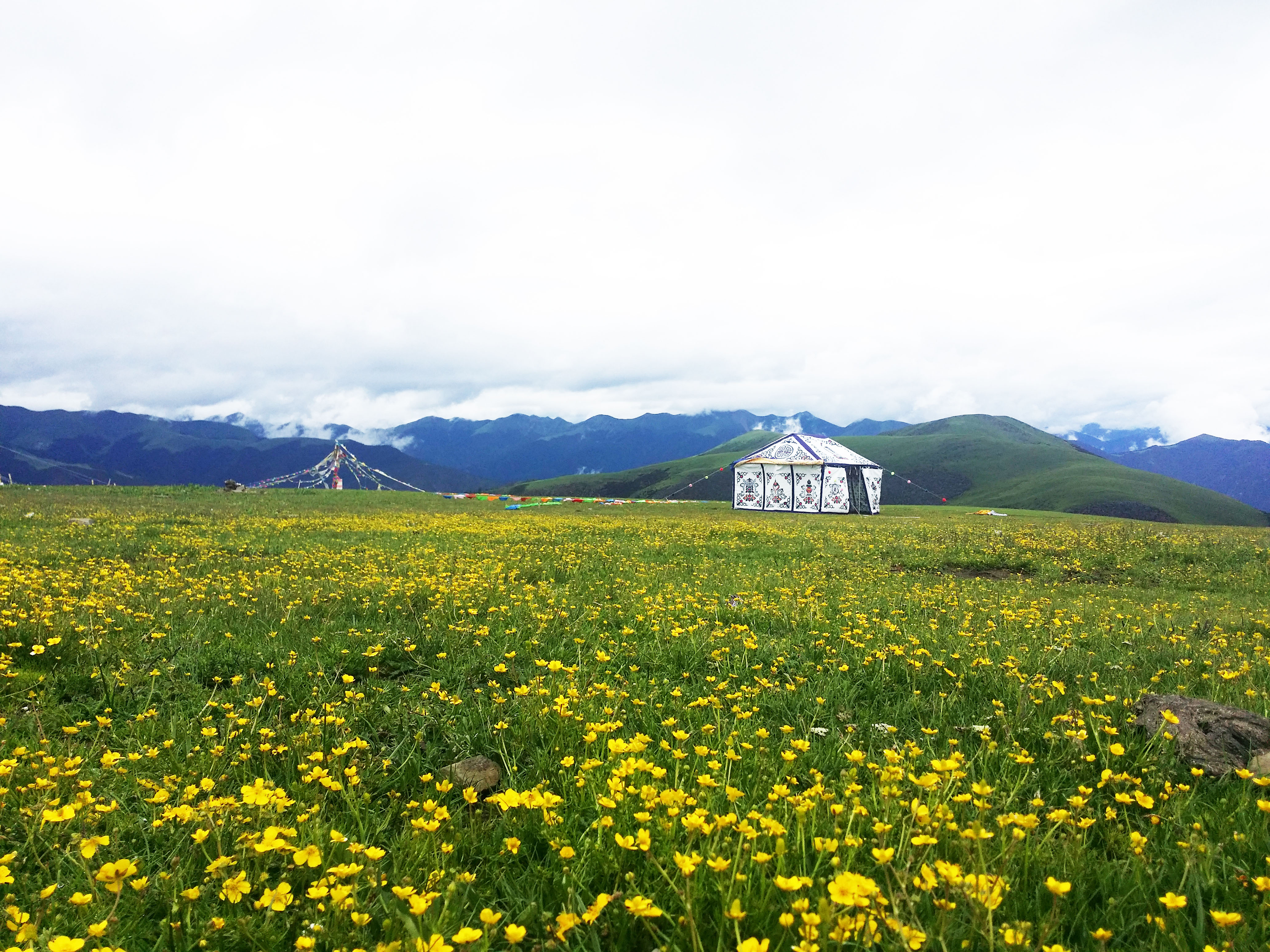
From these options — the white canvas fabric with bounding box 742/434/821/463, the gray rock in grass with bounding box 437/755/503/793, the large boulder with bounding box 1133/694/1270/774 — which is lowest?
the gray rock in grass with bounding box 437/755/503/793

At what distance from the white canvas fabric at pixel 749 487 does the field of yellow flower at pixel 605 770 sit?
36078 mm

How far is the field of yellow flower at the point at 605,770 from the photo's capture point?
9.02 feet

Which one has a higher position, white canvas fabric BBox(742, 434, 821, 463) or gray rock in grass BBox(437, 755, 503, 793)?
white canvas fabric BBox(742, 434, 821, 463)

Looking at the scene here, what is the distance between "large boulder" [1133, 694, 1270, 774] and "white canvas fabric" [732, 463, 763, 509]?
41.6 m

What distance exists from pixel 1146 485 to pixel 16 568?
175736 millimetres

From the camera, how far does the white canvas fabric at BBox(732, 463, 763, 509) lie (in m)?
47.1

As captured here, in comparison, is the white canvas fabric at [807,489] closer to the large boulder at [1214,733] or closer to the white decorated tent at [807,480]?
the white decorated tent at [807,480]

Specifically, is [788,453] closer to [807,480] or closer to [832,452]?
[807,480]

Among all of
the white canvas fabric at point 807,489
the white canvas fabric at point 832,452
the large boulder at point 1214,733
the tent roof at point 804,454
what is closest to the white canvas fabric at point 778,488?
the white canvas fabric at point 807,489

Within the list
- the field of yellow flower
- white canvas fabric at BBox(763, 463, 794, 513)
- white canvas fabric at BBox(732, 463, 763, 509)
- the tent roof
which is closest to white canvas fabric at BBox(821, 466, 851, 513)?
the tent roof

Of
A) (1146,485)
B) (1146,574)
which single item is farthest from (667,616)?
(1146,485)

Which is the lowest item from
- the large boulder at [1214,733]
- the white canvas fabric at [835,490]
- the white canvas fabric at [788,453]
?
the large boulder at [1214,733]

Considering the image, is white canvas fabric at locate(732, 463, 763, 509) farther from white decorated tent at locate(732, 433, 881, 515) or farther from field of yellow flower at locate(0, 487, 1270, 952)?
field of yellow flower at locate(0, 487, 1270, 952)

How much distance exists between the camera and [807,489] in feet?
151
